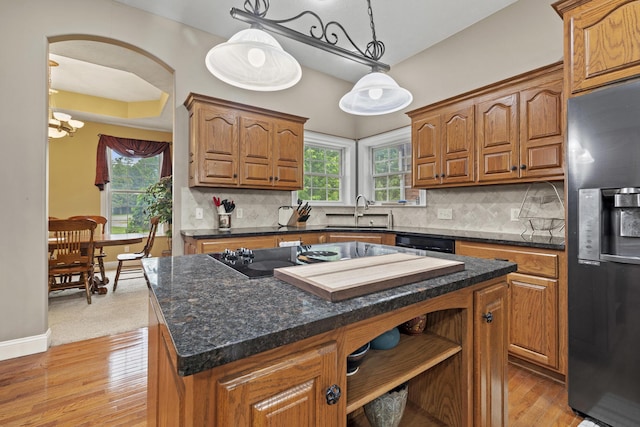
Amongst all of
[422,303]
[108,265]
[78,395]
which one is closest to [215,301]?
[422,303]

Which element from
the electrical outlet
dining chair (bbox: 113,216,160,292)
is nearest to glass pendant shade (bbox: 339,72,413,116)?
the electrical outlet

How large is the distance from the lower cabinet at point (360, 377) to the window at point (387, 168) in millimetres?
2616

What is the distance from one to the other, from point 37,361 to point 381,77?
10.6 ft

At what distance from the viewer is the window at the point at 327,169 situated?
426 cm

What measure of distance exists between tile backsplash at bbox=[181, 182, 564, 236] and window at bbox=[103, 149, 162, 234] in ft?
12.2

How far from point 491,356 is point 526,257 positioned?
1277 mm

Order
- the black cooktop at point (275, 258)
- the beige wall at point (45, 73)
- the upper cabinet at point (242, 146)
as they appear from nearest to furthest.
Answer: the black cooktop at point (275, 258) → the beige wall at point (45, 73) → the upper cabinet at point (242, 146)

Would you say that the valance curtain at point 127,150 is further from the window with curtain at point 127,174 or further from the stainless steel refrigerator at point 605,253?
the stainless steel refrigerator at point 605,253

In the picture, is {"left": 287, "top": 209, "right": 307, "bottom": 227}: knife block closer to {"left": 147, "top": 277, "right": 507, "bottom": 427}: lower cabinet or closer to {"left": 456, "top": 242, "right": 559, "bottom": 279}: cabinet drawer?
{"left": 456, "top": 242, "right": 559, "bottom": 279}: cabinet drawer

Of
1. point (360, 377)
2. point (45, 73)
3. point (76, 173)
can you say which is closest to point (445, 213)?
point (360, 377)

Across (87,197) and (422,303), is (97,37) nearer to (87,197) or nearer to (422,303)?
(422,303)

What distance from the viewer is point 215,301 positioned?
755mm

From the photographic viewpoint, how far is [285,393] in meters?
0.61

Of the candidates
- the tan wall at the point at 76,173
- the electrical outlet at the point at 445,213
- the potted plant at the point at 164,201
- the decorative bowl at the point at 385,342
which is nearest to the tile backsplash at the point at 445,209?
the electrical outlet at the point at 445,213
